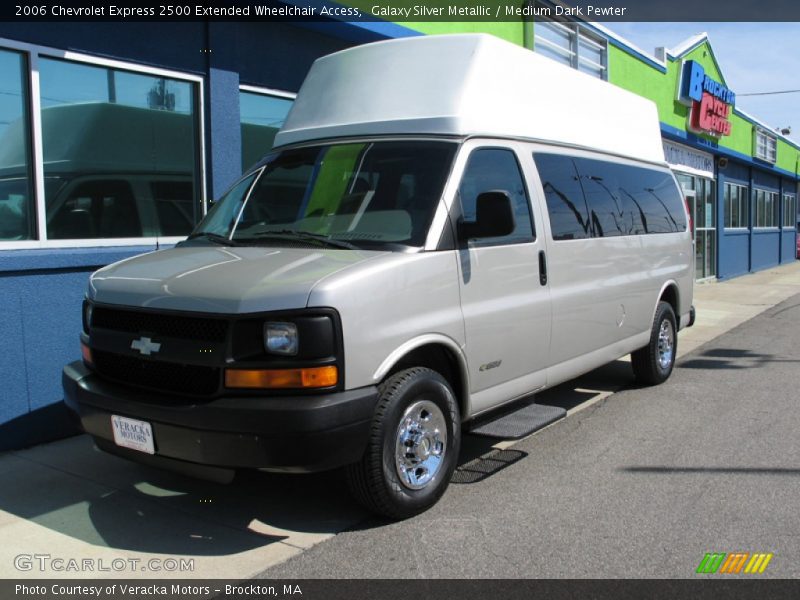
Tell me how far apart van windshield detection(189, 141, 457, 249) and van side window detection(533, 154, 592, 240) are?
1134 mm

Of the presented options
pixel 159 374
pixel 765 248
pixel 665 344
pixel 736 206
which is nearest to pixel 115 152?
pixel 159 374

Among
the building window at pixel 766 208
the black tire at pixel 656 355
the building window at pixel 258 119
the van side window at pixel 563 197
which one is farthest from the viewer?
the building window at pixel 766 208

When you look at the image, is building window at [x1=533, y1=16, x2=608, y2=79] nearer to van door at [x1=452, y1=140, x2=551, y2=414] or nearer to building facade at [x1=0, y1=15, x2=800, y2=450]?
building facade at [x1=0, y1=15, x2=800, y2=450]

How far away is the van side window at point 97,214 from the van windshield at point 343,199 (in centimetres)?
166

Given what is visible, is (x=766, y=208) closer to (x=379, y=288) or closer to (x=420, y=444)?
(x=420, y=444)

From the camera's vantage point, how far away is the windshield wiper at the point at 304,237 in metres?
4.46

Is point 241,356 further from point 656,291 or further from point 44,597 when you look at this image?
point 656,291

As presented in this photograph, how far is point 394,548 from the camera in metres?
4.05

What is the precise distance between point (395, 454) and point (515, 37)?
9313mm

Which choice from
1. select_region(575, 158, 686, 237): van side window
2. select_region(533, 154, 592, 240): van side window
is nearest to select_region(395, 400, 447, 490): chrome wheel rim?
select_region(533, 154, 592, 240): van side window

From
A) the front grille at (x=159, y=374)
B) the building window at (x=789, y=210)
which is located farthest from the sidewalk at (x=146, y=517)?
the building window at (x=789, y=210)

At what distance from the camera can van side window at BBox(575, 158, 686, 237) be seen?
637 cm

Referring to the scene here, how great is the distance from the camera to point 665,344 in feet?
26.1

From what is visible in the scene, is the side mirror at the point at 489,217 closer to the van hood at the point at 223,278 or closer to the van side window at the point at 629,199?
the van hood at the point at 223,278
